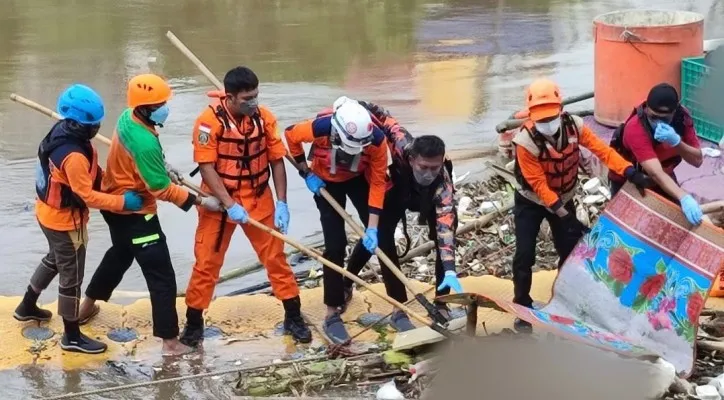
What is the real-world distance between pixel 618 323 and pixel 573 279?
0.38 metres

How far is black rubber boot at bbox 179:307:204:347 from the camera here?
6.26 m

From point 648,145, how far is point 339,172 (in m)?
1.84

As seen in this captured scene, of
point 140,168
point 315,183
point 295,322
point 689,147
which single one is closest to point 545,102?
point 689,147

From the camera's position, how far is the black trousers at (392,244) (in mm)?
6273

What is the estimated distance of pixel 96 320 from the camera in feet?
21.7

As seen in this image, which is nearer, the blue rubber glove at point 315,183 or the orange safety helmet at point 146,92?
the orange safety helmet at point 146,92

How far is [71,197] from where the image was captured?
5.83m

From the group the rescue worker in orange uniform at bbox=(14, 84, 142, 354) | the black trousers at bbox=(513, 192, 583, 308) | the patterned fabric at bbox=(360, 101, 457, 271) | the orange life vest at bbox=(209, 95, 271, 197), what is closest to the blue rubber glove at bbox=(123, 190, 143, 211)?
the rescue worker in orange uniform at bbox=(14, 84, 142, 354)

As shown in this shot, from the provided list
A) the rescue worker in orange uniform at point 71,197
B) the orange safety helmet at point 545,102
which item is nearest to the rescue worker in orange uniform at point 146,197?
the rescue worker in orange uniform at point 71,197

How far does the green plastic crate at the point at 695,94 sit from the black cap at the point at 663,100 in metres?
3.05

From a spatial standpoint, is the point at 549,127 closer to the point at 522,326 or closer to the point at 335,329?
the point at 522,326

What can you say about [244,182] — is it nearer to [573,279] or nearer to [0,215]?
[573,279]

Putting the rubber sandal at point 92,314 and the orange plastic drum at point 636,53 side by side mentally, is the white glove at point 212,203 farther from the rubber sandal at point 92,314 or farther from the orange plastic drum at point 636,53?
the orange plastic drum at point 636,53

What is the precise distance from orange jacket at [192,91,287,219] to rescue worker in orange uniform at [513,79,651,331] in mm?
1475
